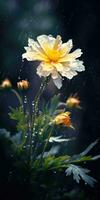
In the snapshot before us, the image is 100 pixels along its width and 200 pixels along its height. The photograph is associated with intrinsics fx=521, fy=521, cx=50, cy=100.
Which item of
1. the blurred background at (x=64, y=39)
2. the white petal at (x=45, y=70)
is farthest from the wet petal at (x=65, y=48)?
the blurred background at (x=64, y=39)

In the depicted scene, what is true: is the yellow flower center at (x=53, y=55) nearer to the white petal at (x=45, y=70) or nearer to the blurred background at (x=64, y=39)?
the white petal at (x=45, y=70)

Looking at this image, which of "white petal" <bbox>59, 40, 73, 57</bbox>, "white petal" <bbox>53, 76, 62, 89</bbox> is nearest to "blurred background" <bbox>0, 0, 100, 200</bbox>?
"white petal" <bbox>59, 40, 73, 57</bbox>

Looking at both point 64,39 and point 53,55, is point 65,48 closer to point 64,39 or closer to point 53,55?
point 53,55

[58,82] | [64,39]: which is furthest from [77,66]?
[64,39]

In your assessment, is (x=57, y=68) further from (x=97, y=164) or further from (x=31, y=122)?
(x=97, y=164)

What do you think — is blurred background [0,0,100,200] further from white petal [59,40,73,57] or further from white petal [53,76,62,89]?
white petal [53,76,62,89]

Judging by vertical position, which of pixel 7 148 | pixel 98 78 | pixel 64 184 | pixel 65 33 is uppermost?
pixel 65 33

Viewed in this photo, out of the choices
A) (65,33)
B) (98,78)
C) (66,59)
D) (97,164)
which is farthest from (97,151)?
(66,59)
